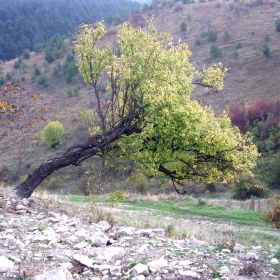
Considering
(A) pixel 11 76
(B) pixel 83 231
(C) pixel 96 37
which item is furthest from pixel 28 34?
(B) pixel 83 231

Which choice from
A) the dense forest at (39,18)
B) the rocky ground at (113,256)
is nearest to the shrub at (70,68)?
the dense forest at (39,18)

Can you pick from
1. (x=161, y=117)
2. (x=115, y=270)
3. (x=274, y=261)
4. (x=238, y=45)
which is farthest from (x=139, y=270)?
(x=238, y=45)

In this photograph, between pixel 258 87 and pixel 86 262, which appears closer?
pixel 86 262

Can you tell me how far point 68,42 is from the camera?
217 feet

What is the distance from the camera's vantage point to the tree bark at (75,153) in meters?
10.4

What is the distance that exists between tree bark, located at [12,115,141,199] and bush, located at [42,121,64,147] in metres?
29.7

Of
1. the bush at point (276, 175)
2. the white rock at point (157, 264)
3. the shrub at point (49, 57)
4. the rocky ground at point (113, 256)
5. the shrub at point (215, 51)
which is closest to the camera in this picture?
the rocky ground at point (113, 256)

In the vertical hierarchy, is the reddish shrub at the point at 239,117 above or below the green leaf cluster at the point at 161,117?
above

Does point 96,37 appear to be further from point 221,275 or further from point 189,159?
point 221,275

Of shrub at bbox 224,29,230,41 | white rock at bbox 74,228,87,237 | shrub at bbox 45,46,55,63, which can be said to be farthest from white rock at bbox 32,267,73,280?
shrub at bbox 45,46,55,63

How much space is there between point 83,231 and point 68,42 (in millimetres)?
64112

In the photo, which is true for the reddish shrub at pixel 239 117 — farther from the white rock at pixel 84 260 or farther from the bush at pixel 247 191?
the white rock at pixel 84 260

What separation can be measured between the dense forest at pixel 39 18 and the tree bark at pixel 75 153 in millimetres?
66230

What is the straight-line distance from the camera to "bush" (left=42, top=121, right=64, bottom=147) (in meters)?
39.6
